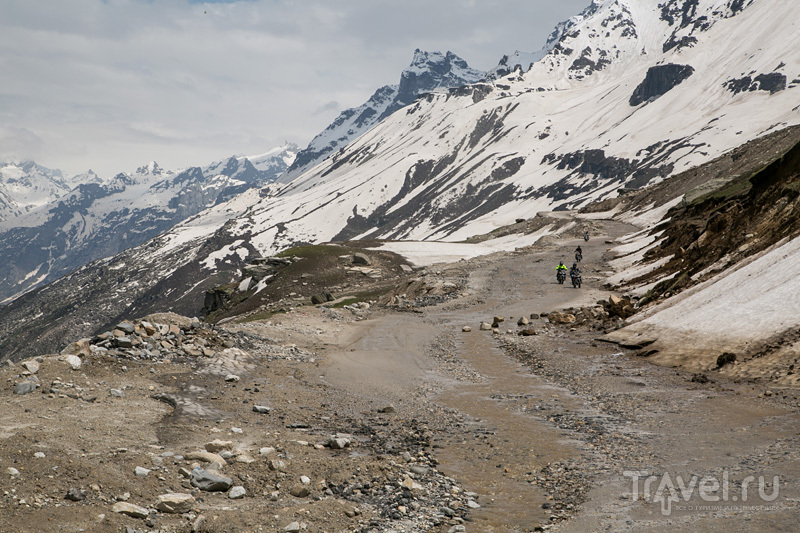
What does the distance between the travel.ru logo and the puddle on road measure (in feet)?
6.72

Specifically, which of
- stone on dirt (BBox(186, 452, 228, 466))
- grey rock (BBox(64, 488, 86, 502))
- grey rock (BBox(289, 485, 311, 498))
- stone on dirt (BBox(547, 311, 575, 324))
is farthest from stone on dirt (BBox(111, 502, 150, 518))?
stone on dirt (BBox(547, 311, 575, 324))

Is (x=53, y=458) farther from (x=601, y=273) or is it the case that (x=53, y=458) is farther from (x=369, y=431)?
(x=601, y=273)

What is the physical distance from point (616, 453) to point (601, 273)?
158 feet

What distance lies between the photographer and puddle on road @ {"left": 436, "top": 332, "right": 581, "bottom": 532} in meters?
11.2

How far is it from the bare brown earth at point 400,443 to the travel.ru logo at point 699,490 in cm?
5

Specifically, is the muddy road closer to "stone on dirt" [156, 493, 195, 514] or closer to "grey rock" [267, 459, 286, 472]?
Result: "grey rock" [267, 459, 286, 472]

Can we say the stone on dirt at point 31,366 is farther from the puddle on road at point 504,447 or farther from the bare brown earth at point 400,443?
the puddle on road at point 504,447

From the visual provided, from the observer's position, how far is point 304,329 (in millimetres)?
34281

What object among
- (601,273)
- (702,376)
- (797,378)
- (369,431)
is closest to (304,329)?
(369,431)

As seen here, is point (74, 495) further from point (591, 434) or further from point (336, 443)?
point (591, 434)

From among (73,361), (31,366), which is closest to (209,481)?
(31,366)

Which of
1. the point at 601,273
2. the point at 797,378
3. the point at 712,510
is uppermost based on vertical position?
the point at 601,273

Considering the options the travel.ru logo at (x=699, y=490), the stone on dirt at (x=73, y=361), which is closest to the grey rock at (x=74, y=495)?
the stone on dirt at (x=73, y=361)

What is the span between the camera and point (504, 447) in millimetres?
15102
